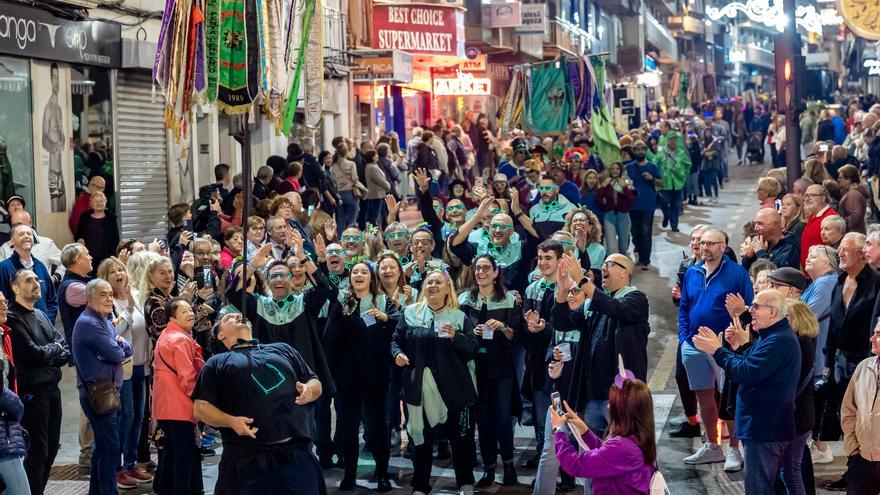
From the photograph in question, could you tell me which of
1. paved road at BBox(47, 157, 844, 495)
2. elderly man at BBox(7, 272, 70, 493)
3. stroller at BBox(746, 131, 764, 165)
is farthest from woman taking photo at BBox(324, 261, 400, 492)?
stroller at BBox(746, 131, 764, 165)

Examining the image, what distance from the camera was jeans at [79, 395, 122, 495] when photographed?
10.0m

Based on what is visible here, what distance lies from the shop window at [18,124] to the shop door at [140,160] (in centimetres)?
254

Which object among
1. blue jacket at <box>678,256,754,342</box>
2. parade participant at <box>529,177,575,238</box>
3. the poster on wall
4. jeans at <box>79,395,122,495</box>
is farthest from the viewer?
the poster on wall

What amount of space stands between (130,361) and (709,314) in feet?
14.5

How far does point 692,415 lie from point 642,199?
9.32 meters

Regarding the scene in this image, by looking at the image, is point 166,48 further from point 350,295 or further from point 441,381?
point 441,381

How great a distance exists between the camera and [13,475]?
865 centimetres

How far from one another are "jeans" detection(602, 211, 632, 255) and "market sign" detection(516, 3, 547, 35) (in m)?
20.9

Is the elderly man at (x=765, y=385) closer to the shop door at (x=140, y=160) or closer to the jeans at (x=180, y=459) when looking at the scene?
the jeans at (x=180, y=459)

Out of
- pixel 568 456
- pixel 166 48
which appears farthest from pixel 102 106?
pixel 568 456

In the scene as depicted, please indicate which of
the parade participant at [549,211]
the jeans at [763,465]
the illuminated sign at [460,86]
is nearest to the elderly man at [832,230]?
the jeans at [763,465]

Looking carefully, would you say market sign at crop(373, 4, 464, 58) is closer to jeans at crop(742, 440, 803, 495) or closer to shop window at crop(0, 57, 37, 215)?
shop window at crop(0, 57, 37, 215)

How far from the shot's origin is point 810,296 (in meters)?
11.1

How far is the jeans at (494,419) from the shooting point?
11.0 metres
